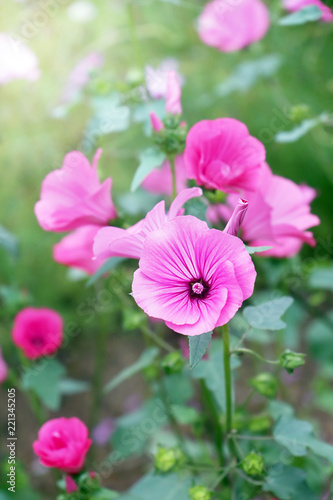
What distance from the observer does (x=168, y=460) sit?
0.71 metres

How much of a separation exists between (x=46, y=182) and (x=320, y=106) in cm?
123

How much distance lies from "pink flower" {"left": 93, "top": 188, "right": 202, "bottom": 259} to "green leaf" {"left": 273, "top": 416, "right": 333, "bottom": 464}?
0.29 metres

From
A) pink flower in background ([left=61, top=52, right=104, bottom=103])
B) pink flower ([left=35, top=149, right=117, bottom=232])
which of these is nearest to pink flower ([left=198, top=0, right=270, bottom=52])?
pink flower in background ([left=61, top=52, right=104, bottom=103])

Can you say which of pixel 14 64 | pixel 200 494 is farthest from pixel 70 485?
pixel 14 64

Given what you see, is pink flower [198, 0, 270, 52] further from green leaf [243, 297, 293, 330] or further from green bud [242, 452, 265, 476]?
green bud [242, 452, 265, 476]

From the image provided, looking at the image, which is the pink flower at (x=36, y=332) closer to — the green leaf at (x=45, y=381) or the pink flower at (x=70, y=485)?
the green leaf at (x=45, y=381)

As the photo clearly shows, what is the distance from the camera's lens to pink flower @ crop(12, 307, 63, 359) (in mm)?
992

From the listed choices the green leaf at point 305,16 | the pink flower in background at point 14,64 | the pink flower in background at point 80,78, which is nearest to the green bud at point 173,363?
the green leaf at point 305,16

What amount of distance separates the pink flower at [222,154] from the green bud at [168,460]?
0.36 meters

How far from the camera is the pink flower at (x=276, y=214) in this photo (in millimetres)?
671

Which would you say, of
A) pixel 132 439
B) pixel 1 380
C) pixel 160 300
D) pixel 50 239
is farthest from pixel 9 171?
pixel 160 300

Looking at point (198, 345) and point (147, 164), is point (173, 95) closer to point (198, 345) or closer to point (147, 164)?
point (147, 164)

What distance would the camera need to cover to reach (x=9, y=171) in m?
1.61

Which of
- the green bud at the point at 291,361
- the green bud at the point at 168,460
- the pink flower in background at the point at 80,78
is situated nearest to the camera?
the green bud at the point at 291,361
